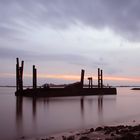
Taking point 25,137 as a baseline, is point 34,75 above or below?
above

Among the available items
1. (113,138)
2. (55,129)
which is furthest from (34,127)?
(113,138)

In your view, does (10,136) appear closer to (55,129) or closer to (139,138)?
(55,129)

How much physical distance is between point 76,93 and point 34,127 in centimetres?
3369

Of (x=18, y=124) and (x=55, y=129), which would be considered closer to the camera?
(x=55, y=129)

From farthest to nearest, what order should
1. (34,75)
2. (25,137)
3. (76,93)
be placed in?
(76,93) → (34,75) → (25,137)

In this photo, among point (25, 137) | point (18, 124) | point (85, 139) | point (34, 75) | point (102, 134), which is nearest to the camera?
point (85, 139)

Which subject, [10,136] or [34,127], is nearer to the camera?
[10,136]

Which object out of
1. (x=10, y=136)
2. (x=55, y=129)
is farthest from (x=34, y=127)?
(x=10, y=136)

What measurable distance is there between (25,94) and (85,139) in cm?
3606

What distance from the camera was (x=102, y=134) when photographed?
12164 millimetres

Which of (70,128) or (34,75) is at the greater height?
(34,75)

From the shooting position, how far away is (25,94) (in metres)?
46.3

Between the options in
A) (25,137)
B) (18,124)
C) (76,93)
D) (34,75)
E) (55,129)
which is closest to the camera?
(25,137)

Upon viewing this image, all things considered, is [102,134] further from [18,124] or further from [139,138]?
[18,124]
